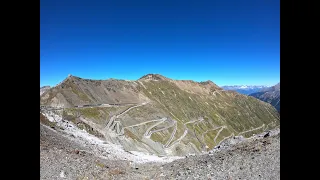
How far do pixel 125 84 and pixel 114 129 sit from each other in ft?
299

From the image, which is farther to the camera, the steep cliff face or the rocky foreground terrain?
the steep cliff face

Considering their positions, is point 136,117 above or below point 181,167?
below

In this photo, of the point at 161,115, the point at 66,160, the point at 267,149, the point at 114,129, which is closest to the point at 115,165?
the point at 66,160

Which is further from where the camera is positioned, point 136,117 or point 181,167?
point 136,117

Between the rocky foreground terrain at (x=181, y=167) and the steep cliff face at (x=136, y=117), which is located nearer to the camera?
the rocky foreground terrain at (x=181, y=167)

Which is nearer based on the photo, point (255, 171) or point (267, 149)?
point (255, 171)
